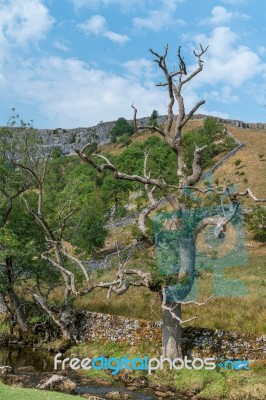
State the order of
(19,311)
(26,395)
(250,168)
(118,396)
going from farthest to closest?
(250,168), (19,311), (118,396), (26,395)

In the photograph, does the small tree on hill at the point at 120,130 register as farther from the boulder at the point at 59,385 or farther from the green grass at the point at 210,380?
the boulder at the point at 59,385

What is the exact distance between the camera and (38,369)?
20.9 metres

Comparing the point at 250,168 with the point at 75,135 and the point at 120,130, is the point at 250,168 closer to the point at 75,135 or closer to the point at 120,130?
the point at 120,130

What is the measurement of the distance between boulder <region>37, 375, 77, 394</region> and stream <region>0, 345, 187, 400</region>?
0.32 meters

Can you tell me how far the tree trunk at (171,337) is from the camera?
1948 cm

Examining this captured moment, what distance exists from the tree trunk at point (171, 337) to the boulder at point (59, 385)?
4.18 meters

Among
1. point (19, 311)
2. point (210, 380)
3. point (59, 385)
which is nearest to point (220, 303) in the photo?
point (210, 380)

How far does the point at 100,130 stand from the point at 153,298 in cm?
14987

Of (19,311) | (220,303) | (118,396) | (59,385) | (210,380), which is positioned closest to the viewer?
(118,396)

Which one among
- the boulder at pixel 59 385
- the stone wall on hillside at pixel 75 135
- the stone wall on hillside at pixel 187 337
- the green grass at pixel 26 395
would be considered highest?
the stone wall on hillside at pixel 75 135

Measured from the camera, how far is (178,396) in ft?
55.7
